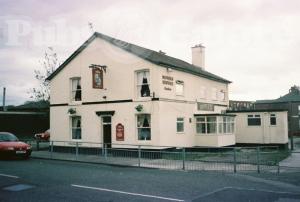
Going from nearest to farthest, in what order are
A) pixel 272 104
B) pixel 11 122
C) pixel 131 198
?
pixel 131 198 → pixel 11 122 → pixel 272 104

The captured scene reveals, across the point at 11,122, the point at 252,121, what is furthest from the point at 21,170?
the point at 11,122

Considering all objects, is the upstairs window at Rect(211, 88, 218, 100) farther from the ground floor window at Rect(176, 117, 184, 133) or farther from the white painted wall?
the ground floor window at Rect(176, 117, 184, 133)

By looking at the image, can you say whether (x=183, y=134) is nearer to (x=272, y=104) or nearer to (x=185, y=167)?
(x=185, y=167)

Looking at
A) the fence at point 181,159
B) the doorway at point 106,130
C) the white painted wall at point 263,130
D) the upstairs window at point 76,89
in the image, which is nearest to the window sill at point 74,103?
the upstairs window at point 76,89

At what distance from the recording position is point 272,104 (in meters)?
62.8

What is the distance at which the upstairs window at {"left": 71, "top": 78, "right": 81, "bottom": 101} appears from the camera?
1016 inches

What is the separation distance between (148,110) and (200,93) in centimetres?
719

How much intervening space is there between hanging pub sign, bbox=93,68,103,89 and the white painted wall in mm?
14538

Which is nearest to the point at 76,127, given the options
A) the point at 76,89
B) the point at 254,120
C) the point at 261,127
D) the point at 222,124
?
the point at 76,89

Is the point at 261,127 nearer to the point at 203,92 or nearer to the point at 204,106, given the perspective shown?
the point at 204,106

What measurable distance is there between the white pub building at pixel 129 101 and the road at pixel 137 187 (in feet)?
26.6

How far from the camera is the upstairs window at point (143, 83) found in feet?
74.0

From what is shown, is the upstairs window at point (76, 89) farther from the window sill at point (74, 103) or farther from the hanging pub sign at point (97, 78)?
the hanging pub sign at point (97, 78)

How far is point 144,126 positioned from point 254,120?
12831 millimetres
